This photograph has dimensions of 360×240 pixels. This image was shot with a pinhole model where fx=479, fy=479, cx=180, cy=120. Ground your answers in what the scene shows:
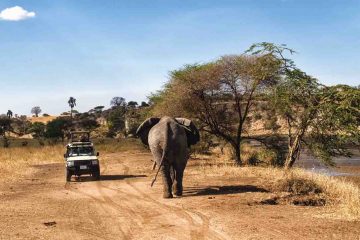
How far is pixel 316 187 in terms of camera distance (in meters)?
16.5

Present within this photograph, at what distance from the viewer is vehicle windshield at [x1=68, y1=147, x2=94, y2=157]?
24266mm

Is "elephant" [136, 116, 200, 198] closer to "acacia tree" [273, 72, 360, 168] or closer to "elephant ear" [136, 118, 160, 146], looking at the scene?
"elephant ear" [136, 118, 160, 146]

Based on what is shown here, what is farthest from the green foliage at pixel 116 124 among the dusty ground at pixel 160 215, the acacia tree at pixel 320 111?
the dusty ground at pixel 160 215

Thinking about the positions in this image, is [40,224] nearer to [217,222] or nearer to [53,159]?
[217,222]

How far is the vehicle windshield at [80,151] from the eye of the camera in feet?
79.6

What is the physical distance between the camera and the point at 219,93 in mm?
29375

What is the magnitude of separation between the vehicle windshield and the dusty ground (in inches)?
181

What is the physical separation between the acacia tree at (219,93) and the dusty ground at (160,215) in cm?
991

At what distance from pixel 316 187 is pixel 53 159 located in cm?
2821

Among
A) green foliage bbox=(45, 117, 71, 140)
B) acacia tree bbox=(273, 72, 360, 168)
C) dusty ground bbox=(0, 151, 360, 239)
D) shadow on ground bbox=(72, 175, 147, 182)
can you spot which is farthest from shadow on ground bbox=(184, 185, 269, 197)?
green foliage bbox=(45, 117, 71, 140)

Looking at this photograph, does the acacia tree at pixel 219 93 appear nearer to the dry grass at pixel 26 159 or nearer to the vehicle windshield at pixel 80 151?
the vehicle windshield at pixel 80 151

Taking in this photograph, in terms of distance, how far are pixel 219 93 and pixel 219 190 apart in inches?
502

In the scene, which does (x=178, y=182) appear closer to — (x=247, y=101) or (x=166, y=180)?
(x=166, y=180)

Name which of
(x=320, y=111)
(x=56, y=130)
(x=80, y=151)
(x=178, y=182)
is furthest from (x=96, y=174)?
(x=56, y=130)
